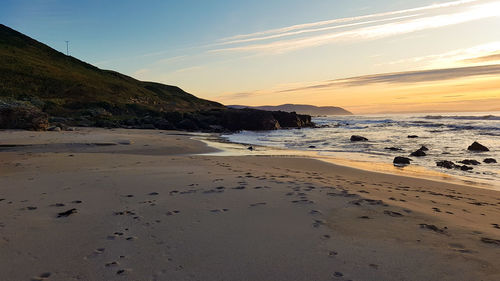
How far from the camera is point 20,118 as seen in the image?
21516mm

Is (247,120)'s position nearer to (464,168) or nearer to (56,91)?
(56,91)

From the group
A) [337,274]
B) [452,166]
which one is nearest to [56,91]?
[452,166]

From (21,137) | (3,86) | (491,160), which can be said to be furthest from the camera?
(3,86)

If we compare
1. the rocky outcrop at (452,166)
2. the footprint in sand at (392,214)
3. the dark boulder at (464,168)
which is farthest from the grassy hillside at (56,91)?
the footprint in sand at (392,214)

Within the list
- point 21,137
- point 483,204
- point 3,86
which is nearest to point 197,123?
point 21,137

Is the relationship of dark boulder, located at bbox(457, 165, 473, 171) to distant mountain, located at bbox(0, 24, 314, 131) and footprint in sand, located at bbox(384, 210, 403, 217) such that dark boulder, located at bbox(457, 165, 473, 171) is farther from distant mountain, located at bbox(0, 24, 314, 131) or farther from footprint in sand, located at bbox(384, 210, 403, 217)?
distant mountain, located at bbox(0, 24, 314, 131)

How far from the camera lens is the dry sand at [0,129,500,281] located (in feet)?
11.7

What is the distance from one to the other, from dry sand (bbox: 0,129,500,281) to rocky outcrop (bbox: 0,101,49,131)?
578 inches

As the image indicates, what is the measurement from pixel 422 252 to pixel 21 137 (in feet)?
64.6

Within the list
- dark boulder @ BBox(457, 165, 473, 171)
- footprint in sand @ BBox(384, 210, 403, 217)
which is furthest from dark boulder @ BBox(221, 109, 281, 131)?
footprint in sand @ BBox(384, 210, 403, 217)

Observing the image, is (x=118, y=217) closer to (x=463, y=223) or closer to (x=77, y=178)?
(x=77, y=178)

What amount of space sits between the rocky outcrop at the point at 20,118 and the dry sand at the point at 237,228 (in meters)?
14.7

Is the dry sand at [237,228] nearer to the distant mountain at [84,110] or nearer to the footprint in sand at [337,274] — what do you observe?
the footprint in sand at [337,274]

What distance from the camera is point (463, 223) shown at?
543 cm
